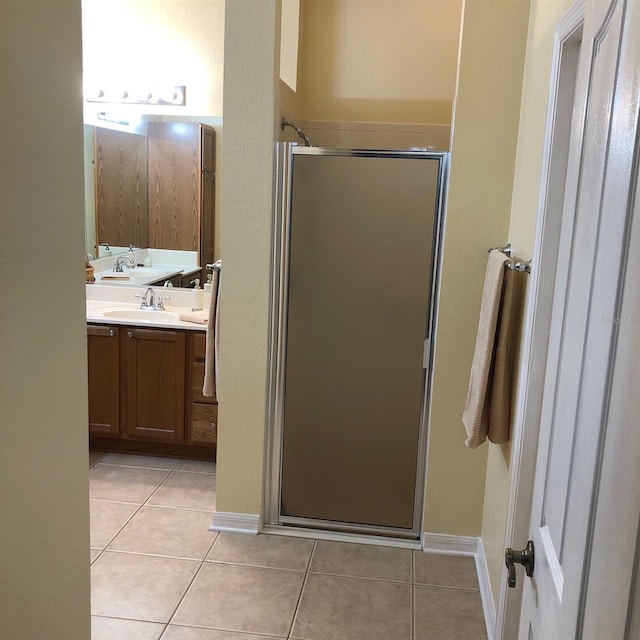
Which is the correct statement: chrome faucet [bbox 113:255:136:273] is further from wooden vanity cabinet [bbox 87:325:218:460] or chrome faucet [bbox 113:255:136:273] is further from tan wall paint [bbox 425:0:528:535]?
tan wall paint [bbox 425:0:528:535]

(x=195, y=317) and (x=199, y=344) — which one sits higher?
(x=195, y=317)

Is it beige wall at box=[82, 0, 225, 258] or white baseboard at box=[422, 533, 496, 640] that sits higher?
beige wall at box=[82, 0, 225, 258]

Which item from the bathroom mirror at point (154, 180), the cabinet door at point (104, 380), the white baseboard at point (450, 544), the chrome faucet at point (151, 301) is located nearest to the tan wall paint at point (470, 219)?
the white baseboard at point (450, 544)

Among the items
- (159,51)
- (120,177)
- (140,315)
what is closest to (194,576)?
(140,315)

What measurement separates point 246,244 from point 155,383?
125 cm

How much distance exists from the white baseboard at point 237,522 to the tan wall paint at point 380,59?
2.24m

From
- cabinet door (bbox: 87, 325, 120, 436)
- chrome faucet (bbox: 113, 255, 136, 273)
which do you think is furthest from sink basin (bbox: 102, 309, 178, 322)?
chrome faucet (bbox: 113, 255, 136, 273)

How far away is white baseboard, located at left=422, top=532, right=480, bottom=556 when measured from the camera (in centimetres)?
310

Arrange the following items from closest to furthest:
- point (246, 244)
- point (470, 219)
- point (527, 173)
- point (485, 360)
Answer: point (485, 360) < point (527, 173) < point (470, 219) < point (246, 244)

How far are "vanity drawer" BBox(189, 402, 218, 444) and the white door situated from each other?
111 inches

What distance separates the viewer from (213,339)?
3.23 metres

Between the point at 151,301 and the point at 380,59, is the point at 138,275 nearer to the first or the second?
the point at 151,301

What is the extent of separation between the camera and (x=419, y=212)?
9.77 ft

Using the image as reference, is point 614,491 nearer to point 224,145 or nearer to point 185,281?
point 224,145
